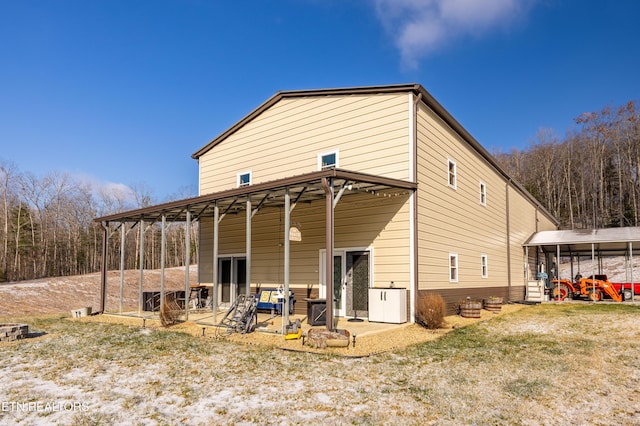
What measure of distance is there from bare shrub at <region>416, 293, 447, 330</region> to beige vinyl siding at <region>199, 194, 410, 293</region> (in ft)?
2.87

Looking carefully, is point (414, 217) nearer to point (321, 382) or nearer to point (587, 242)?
point (321, 382)

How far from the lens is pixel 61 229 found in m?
36.2

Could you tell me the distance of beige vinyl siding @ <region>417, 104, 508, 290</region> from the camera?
1159 cm

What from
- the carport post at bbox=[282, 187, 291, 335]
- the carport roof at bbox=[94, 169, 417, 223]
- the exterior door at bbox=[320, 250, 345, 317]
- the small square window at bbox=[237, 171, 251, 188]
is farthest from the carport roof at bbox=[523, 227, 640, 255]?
the carport post at bbox=[282, 187, 291, 335]

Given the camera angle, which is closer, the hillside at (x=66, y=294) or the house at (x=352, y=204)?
the house at (x=352, y=204)

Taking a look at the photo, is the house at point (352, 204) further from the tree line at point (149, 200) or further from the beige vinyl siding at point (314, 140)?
the tree line at point (149, 200)

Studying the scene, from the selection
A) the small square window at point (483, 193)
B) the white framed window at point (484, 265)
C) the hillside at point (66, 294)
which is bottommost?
the hillside at point (66, 294)

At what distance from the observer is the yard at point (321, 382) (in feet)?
14.6

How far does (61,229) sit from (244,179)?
1118 inches

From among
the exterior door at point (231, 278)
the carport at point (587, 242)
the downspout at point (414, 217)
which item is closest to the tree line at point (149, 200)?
the carport at point (587, 242)

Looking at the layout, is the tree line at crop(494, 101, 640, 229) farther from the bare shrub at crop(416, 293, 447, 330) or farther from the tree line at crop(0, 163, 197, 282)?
the tree line at crop(0, 163, 197, 282)

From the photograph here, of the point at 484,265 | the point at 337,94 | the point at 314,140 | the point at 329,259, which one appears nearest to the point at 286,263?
the point at 329,259

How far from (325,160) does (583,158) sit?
33.0 metres

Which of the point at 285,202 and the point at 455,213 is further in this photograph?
the point at 455,213
